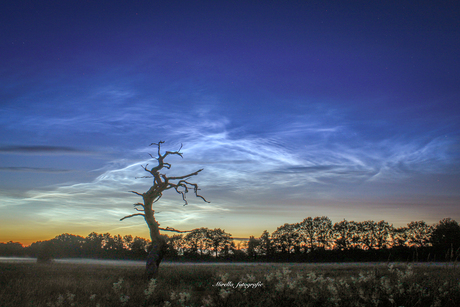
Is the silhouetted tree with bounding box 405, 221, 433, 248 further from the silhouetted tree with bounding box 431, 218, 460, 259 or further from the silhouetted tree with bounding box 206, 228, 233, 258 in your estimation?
the silhouetted tree with bounding box 206, 228, 233, 258

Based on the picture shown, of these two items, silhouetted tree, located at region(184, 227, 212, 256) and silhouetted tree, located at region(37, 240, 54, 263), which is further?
silhouetted tree, located at region(184, 227, 212, 256)

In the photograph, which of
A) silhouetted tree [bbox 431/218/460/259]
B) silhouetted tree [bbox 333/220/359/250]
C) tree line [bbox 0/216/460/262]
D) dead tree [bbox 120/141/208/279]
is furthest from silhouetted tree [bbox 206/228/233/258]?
dead tree [bbox 120/141/208/279]

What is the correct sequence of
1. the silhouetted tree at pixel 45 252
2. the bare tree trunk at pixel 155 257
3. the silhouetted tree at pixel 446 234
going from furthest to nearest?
the silhouetted tree at pixel 446 234 < the silhouetted tree at pixel 45 252 < the bare tree trunk at pixel 155 257

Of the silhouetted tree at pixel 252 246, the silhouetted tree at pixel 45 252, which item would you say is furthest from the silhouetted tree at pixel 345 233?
the silhouetted tree at pixel 45 252

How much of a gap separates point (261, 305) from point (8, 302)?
23.7ft

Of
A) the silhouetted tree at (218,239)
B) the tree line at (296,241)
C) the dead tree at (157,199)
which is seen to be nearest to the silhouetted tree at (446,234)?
the tree line at (296,241)

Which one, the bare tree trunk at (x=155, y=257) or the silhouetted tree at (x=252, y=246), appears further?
the silhouetted tree at (x=252, y=246)

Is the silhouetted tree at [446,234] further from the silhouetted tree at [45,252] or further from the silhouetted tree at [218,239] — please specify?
the silhouetted tree at [45,252]

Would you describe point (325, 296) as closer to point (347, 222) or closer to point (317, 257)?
point (317, 257)

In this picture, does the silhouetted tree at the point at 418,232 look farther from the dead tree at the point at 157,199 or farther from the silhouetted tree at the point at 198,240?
the dead tree at the point at 157,199

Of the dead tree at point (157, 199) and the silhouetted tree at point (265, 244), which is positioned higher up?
the dead tree at point (157, 199)

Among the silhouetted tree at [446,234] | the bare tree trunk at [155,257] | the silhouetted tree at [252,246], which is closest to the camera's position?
the bare tree trunk at [155,257]

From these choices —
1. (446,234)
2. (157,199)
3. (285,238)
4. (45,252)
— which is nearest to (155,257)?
(157,199)

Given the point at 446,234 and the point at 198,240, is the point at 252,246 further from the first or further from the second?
the point at 446,234
